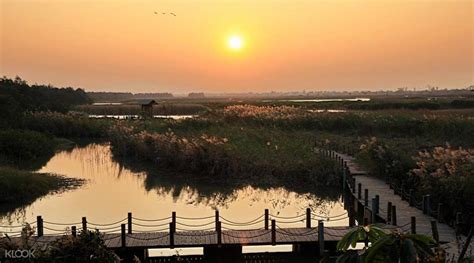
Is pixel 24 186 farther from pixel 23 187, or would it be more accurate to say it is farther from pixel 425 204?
pixel 425 204

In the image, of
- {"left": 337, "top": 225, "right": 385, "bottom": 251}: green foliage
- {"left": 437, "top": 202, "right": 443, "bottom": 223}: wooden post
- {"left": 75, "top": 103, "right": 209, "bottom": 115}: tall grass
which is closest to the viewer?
{"left": 337, "top": 225, "right": 385, "bottom": 251}: green foliage

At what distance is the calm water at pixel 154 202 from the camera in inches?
693

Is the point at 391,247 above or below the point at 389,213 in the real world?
above

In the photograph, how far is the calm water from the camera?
57.7ft

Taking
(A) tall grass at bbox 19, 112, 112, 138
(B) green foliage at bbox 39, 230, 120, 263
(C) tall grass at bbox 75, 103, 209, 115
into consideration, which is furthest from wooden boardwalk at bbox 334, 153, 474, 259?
(C) tall grass at bbox 75, 103, 209, 115

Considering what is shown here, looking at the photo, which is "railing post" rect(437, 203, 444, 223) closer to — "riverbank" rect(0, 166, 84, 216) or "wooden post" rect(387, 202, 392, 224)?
"wooden post" rect(387, 202, 392, 224)

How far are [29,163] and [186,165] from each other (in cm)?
1039

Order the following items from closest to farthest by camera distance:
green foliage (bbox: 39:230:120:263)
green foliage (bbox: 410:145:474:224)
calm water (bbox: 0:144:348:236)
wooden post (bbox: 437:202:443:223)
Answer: green foliage (bbox: 39:230:120:263), green foliage (bbox: 410:145:474:224), wooden post (bbox: 437:202:443:223), calm water (bbox: 0:144:348:236)

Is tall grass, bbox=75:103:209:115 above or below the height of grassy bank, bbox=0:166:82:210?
above

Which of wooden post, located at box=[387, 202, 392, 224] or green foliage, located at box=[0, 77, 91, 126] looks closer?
wooden post, located at box=[387, 202, 392, 224]

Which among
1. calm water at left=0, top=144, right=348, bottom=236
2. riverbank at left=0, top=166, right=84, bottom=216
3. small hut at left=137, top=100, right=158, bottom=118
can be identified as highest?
small hut at left=137, top=100, right=158, bottom=118

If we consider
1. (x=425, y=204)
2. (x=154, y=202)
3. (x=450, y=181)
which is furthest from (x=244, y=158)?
(x=450, y=181)

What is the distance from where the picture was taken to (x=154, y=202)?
20.2 m

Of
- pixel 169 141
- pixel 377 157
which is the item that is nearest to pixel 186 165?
pixel 169 141
